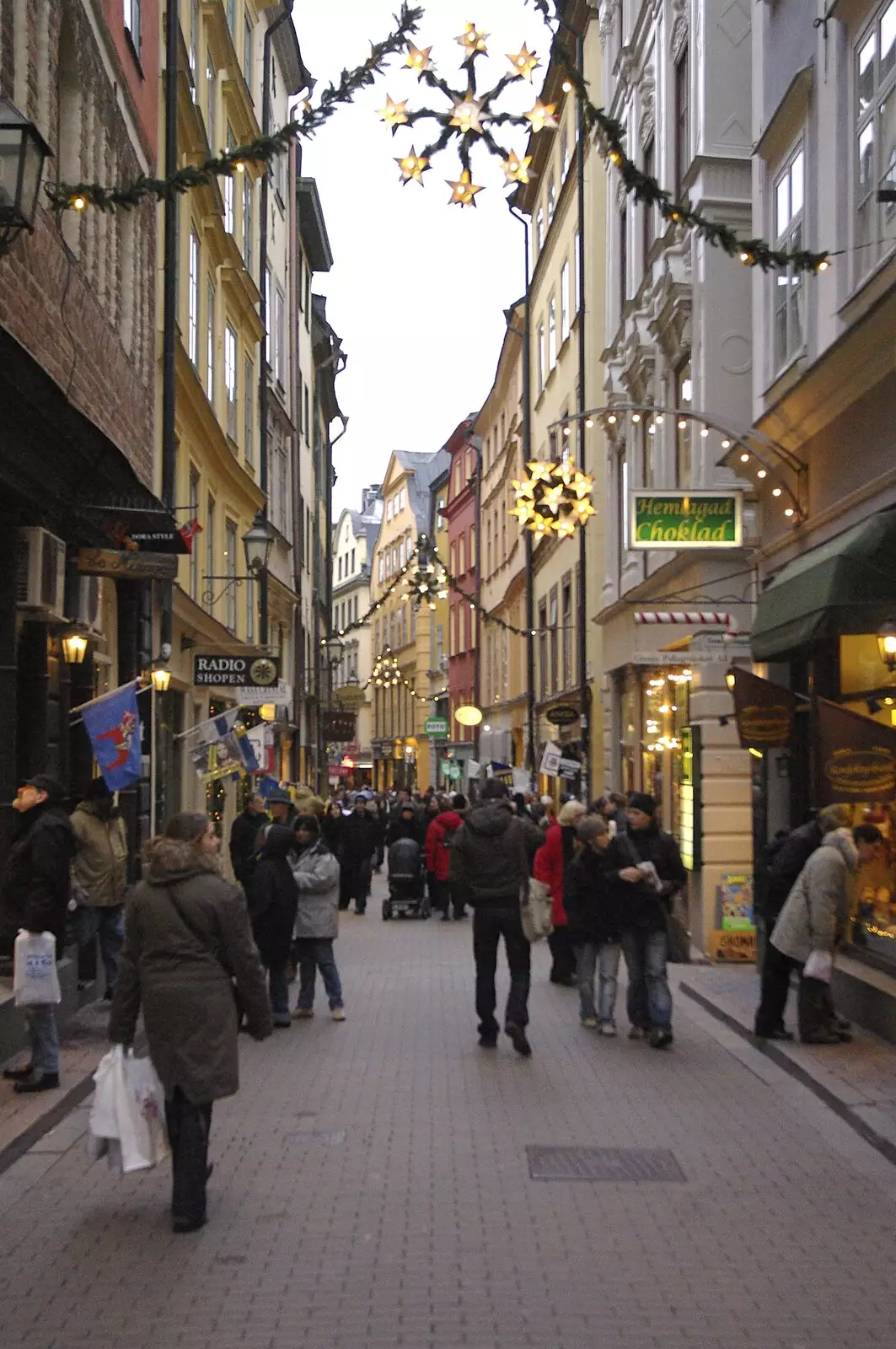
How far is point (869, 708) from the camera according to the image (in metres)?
13.3

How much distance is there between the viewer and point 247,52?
31.2 metres

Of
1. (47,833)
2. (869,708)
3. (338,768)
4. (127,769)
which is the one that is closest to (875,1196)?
(47,833)

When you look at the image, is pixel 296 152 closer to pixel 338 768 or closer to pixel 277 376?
pixel 277 376

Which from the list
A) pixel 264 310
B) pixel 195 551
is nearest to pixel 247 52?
pixel 264 310

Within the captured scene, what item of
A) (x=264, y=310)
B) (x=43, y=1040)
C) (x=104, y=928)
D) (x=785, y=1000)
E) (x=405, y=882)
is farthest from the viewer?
(x=264, y=310)

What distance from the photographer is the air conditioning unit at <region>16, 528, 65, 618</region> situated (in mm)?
12242

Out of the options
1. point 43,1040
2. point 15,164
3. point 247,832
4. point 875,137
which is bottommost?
point 43,1040

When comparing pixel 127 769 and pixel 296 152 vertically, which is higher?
pixel 296 152

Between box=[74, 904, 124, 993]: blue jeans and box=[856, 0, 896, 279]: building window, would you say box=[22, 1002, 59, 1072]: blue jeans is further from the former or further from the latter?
box=[856, 0, 896, 279]: building window

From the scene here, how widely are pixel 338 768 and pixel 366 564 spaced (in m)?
33.5

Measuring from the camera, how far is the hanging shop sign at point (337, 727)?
48.3 m

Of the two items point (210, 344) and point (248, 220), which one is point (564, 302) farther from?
point (210, 344)

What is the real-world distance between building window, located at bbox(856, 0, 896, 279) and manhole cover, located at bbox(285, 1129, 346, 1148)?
743cm

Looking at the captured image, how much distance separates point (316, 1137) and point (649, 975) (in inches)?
150
